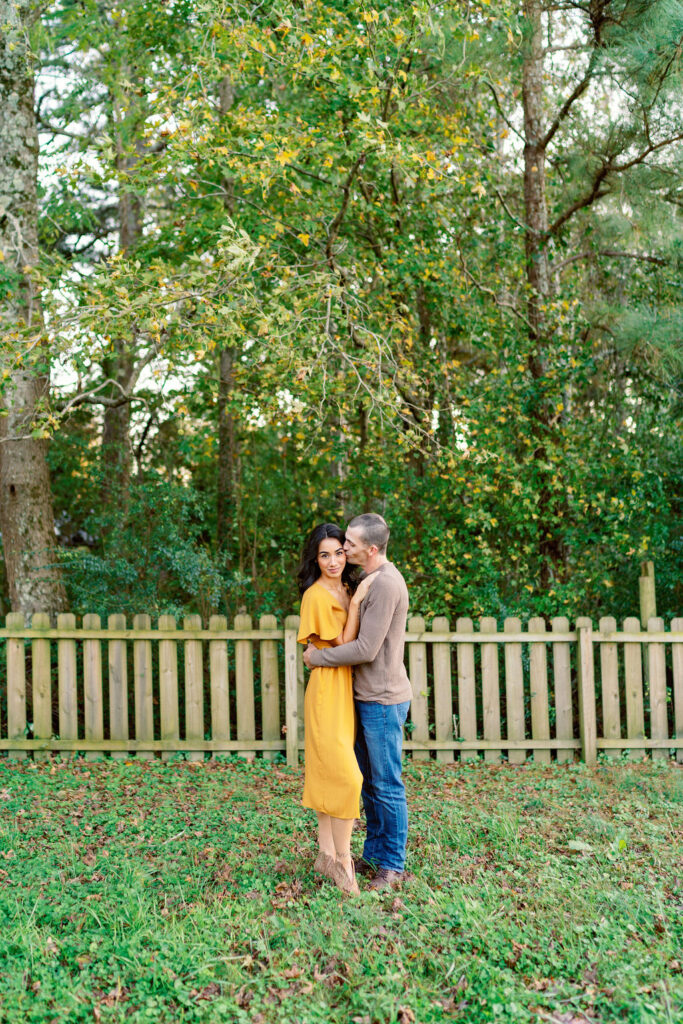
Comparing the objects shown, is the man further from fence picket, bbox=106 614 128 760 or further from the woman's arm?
fence picket, bbox=106 614 128 760

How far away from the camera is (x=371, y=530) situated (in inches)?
167

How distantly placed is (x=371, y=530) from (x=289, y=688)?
301cm

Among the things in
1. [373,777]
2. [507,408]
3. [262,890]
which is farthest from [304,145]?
[262,890]

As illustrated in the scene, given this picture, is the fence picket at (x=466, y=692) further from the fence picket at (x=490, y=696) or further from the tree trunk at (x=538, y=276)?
the tree trunk at (x=538, y=276)

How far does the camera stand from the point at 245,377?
24.6 ft

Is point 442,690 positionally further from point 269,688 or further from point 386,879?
point 386,879

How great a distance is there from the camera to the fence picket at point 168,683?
22.7 ft

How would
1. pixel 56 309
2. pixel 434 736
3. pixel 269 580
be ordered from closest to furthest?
pixel 56 309, pixel 434 736, pixel 269 580

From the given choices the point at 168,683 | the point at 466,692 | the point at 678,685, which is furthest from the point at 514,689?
the point at 168,683

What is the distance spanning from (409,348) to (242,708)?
3.62 meters

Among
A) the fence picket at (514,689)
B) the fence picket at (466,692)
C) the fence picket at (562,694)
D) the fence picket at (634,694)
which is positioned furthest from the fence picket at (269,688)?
the fence picket at (634,694)

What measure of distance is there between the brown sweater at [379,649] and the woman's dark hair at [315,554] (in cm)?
27

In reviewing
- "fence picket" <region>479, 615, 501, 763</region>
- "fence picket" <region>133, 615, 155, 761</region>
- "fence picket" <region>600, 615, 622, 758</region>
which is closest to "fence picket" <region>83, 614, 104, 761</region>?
"fence picket" <region>133, 615, 155, 761</region>

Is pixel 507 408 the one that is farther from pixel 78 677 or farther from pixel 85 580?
pixel 78 677
